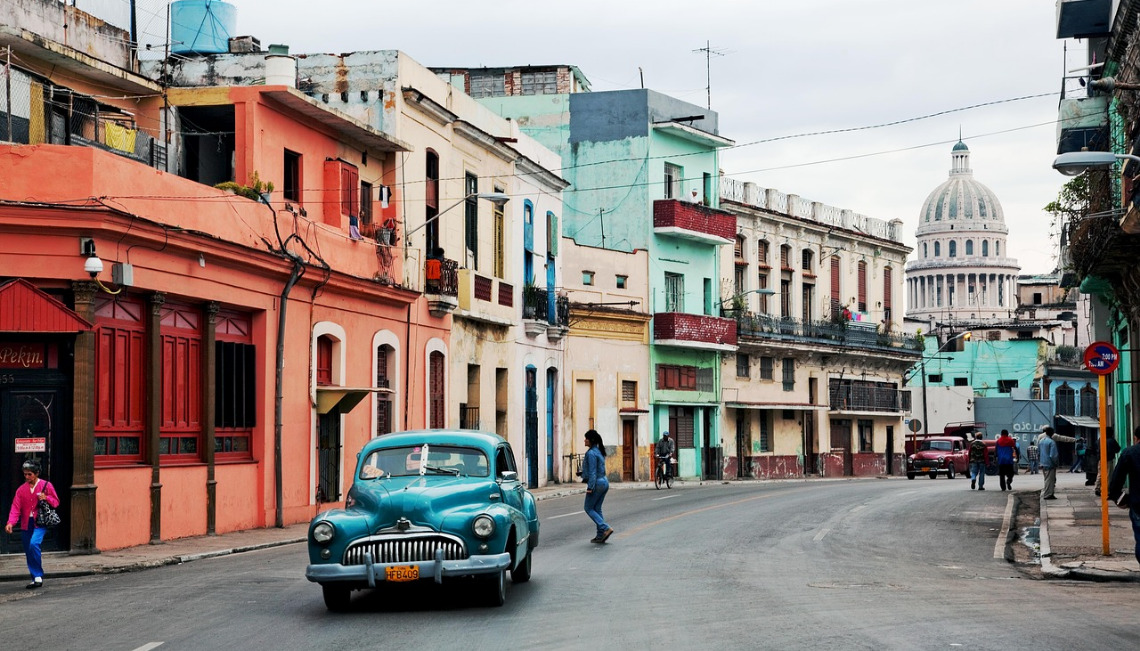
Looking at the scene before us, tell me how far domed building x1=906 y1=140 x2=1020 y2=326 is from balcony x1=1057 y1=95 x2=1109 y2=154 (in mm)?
157939

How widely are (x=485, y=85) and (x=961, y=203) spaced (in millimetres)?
150963

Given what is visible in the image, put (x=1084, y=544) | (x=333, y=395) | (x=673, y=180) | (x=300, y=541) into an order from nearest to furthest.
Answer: (x=1084, y=544) → (x=300, y=541) → (x=333, y=395) → (x=673, y=180)

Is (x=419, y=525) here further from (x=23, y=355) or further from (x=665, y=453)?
(x=665, y=453)

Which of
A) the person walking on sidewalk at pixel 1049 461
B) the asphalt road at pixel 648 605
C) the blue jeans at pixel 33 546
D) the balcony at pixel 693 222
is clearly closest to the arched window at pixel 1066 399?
the balcony at pixel 693 222

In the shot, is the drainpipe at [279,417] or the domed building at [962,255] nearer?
the drainpipe at [279,417]

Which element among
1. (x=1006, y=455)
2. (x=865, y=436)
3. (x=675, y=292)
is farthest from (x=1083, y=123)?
(x=865, y=436)

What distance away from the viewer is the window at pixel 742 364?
190 feet

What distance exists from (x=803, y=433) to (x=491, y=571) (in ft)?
164

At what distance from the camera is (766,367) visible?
59.6 metres

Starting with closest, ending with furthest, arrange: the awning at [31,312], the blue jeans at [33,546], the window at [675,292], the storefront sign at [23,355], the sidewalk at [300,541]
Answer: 1. the blue jeans at [33,546]
2. the sidewalk at [300,541]
3. the awning at [31,312]
4. the storefront sign at [23,355]
5. the window at [675,292]

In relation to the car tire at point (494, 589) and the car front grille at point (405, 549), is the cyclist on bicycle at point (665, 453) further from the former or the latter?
the car front grille at point (405, 549)

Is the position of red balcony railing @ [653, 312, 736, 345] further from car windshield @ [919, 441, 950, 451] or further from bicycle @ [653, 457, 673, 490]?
bicycle @ [653, 457, 673, 490]

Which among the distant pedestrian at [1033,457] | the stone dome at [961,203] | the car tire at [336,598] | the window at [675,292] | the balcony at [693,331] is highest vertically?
the stone dome at [961,203]

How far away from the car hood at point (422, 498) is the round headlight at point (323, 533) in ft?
1.46
